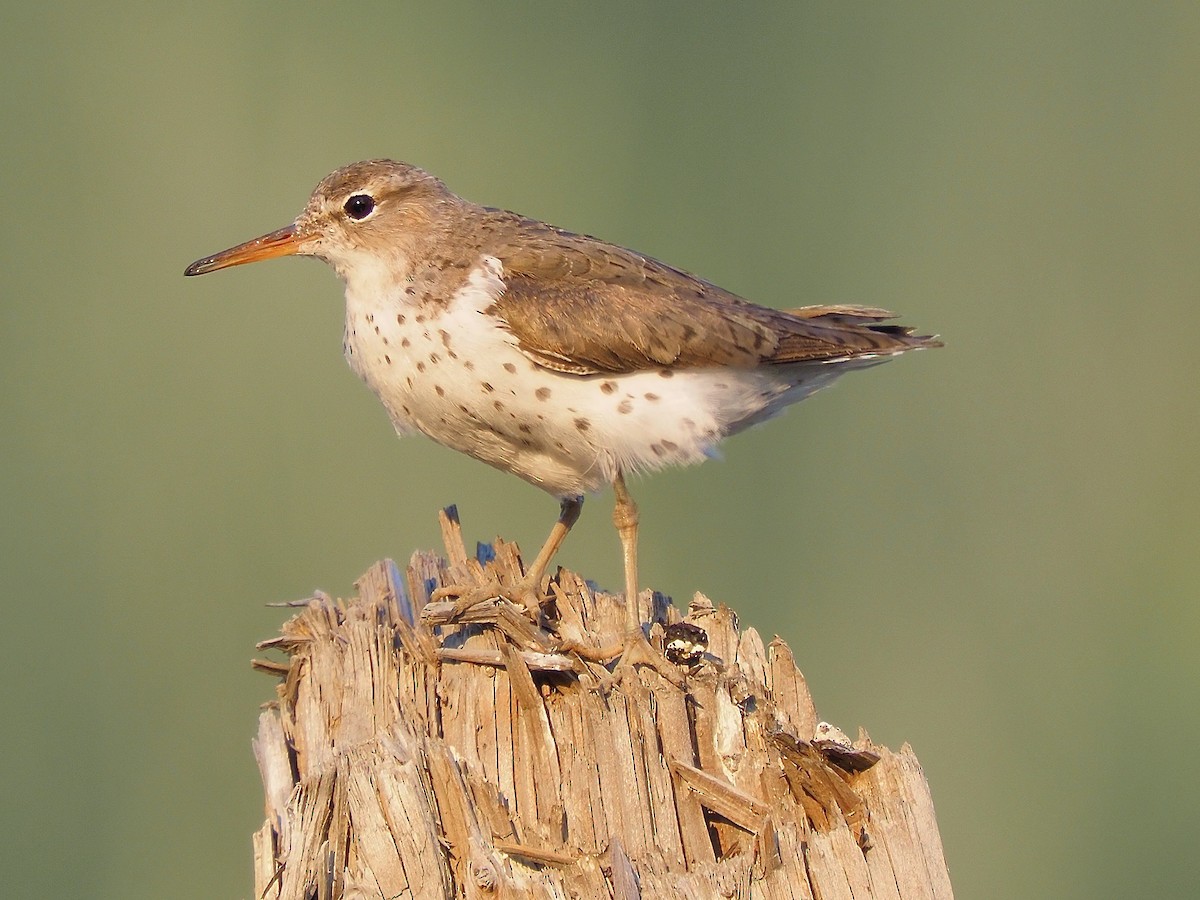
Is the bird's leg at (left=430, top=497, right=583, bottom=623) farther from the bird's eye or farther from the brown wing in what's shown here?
the bird's eye

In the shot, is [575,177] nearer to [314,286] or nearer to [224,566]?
[314,286]

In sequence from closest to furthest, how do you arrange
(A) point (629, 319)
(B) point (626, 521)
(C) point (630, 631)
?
(C) point (630, 631), (A) point (629, 319), (B) point (626, 521)

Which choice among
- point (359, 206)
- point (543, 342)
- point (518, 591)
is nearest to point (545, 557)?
point (518, 591)

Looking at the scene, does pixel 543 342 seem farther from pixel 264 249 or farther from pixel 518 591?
pixel 264 249

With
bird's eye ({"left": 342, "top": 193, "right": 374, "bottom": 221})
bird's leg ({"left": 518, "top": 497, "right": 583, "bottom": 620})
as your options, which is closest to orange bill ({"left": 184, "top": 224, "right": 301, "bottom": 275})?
bird's eye ({"left": 342, "top": 193, "right": 374, "bottom": 221})

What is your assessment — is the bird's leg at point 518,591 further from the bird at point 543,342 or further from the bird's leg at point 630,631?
the bird's leg at point 630,631

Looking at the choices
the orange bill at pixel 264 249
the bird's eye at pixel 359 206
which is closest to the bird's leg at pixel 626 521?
the bird's eye at pixel 359 206

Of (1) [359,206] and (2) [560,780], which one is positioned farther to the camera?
(1) [359,206]
